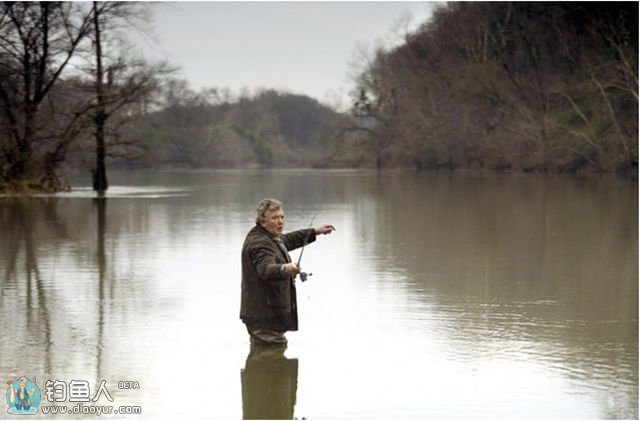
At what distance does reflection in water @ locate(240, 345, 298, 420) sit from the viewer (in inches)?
287

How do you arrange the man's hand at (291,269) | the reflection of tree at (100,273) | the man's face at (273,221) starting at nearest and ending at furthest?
the man's hand at (291,269), the man's face at (273,221), the reflection of tree at (100,273)

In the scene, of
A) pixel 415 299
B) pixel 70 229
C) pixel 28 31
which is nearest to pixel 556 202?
pixel 70 229

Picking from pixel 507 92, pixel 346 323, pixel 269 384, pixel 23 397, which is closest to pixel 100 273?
pixel 346 323

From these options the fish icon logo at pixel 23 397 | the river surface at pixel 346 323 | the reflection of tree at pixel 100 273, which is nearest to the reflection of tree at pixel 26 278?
the river surface at pixel 346 323

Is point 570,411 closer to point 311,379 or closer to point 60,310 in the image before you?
point 311,379

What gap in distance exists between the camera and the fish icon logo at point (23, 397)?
23.6 ft

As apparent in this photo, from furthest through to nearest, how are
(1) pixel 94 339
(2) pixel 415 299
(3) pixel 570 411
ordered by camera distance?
(2) pixel 415 299 < (1) pixel 94 339 < (3) pixel 570 411

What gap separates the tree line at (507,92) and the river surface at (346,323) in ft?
116

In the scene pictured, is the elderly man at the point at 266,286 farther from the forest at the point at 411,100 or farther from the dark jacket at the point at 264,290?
the forest at the point at 411,100

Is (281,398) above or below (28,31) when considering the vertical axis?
below

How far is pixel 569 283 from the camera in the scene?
44.4 feet

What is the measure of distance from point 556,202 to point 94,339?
2306 cm

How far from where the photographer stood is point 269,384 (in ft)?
26.3

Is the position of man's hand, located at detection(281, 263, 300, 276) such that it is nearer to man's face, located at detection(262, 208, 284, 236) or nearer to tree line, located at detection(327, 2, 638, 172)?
man's face, located at detection(262, 208, 284, 236)
